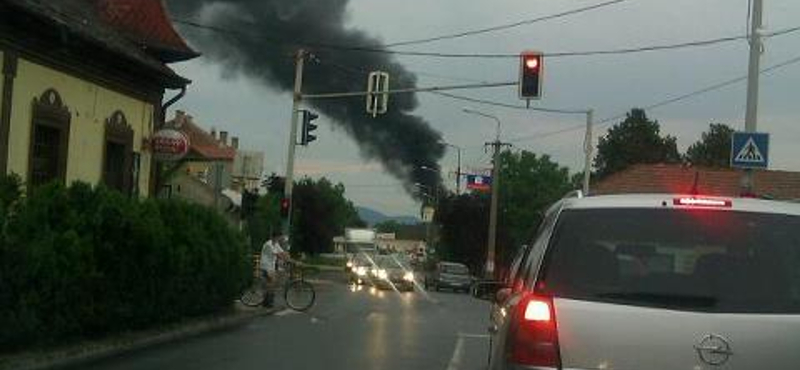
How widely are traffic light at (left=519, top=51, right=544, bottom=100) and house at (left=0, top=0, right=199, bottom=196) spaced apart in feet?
23.2

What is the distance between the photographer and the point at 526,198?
101875 millimetres

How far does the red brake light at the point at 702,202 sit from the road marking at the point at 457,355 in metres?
8.01

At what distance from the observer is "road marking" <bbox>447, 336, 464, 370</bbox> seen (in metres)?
13.7

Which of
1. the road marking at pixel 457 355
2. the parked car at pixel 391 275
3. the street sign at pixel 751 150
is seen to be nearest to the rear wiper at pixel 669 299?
the road marking at pixel 457 355

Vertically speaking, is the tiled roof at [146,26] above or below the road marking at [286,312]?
above

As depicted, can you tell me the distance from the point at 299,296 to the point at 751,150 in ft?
32.5

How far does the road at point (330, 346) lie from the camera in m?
13.3

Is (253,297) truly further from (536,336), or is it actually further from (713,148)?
(713,148)

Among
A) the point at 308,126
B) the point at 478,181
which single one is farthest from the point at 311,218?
the point at 308,126

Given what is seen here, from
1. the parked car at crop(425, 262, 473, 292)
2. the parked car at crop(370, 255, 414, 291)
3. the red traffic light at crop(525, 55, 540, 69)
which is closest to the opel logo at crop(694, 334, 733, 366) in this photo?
the red traffic light at crop(525, 55, 540, 69)

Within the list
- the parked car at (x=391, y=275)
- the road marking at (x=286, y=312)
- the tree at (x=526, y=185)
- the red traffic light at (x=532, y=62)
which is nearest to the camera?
the road marking at (x=286, y=312)

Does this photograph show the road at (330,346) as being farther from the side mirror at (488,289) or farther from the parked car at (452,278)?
the parked car at (452,278)

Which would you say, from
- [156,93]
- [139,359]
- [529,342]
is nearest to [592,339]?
[529,342]

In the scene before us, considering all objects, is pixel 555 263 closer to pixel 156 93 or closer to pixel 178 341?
pixel 178 341
